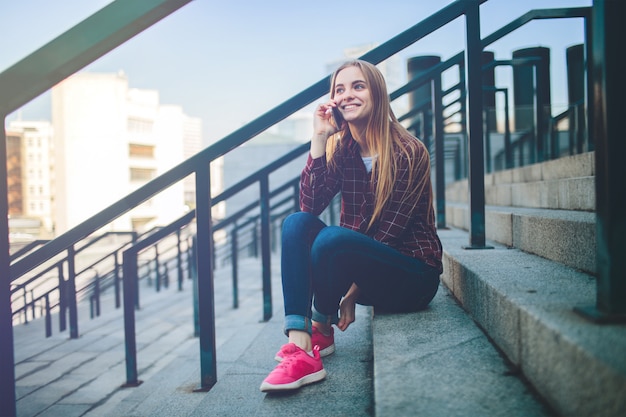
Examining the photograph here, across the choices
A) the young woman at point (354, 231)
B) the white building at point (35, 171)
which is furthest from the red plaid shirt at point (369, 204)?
the white building at point (35, 171)

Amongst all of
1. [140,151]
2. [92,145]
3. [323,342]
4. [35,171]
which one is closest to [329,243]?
[323,342]

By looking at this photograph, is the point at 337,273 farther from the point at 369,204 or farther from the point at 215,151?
the point at 215,151

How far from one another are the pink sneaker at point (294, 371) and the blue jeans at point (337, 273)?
8cm

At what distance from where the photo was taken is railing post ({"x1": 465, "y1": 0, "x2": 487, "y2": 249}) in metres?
1.96

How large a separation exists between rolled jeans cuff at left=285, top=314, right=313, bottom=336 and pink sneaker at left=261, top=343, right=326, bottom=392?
2.1 inches

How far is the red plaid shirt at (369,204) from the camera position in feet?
5.22

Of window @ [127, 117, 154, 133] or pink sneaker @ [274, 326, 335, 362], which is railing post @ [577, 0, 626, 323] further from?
window @ [127, 117, 154, 133]

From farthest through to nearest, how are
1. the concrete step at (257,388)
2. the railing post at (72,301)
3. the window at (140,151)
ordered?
the window at (140,151) < the railing post at (72,301) < the concrete step at (257,388)

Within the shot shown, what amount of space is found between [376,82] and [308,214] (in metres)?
0.52

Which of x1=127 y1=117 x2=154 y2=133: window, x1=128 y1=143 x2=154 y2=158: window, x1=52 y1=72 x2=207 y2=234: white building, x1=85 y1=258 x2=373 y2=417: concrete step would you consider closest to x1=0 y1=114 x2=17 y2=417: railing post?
x1=85 y1=258 x2=373 y2=417: concrete step

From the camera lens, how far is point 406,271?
154cm

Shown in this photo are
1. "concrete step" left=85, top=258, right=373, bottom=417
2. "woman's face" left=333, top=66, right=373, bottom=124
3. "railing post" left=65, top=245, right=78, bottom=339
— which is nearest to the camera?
"concrete step" left=85, top=258, right=373, bottom=417

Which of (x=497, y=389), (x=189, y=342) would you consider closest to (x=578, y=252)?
(x=497, y=389)

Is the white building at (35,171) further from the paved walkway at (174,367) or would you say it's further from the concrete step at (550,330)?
the concrete step at (550,330)
